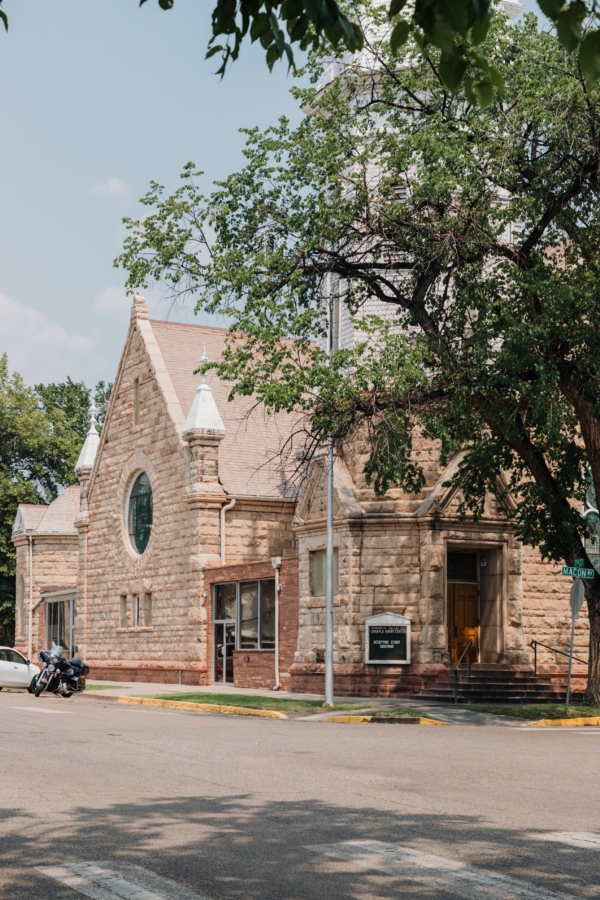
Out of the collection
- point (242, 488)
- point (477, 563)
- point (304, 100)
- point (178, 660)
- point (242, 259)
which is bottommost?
point (178, 660)

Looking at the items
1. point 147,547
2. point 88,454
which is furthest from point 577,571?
point 88,454

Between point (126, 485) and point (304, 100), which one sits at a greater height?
point (304, 100)

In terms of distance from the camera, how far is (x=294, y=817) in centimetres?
948

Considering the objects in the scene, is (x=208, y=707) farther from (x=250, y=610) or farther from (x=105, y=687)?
(x=105, y=687)

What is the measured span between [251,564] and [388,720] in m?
11.2

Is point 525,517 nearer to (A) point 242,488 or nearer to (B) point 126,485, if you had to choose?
(A) point 242,488

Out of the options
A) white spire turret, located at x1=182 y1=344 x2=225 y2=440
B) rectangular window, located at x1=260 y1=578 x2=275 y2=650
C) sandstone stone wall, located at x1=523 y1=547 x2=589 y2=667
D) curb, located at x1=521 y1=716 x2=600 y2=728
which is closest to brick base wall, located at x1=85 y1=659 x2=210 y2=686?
rectangular window, located at x1=260 y1=578 x2=275 y2=650

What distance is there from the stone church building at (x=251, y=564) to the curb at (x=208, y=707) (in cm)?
390

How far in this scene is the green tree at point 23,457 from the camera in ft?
203

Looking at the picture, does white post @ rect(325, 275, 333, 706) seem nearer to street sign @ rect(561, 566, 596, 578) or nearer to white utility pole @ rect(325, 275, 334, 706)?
white utility pole @ rect(325, 275, 334, 706)

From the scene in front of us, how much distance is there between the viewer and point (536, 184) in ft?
68.0

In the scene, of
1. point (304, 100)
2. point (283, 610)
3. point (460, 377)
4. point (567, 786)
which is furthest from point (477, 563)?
point (567, 786)

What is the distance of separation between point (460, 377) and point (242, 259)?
4.81m

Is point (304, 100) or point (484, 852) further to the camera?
point (304, 100)
